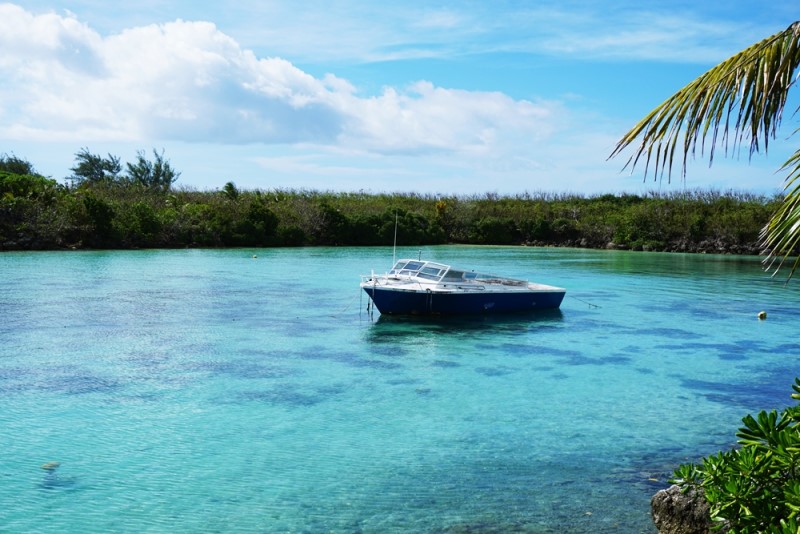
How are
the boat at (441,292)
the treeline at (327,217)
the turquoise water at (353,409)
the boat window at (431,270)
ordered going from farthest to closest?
the treeline at (327,217)
the boat window at (431,270)
the boat at (441,292)
the turquoise water at (353,409)

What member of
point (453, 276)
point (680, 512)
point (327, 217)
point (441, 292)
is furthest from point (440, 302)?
point (327, 217)

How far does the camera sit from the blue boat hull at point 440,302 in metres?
19.2

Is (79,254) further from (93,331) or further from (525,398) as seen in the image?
(525,398)

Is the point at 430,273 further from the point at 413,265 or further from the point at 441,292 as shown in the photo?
the point at 441,292

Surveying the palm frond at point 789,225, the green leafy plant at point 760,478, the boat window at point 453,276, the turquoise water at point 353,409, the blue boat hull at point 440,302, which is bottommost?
the turquoise water at point 353,409

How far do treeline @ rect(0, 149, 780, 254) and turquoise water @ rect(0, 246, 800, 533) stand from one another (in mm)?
23321

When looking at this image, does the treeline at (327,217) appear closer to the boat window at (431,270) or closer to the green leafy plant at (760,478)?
the boat window at (431,270)

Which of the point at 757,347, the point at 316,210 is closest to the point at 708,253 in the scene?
the point at 316,210

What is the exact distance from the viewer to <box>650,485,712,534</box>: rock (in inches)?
228

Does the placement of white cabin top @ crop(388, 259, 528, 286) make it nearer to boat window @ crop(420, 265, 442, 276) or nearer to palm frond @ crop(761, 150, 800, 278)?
boat window @ crop(420, 265, 442, 276)

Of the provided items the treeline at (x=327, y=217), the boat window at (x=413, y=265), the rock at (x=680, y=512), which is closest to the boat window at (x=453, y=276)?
the boat window at (x=413, y=265)

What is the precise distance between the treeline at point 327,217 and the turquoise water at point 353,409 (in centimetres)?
2332

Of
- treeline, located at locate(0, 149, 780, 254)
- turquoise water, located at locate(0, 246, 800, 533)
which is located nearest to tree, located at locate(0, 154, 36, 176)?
treeline, located at locate(0, 149, 780, 254)

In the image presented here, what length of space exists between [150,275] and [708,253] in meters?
46.1
